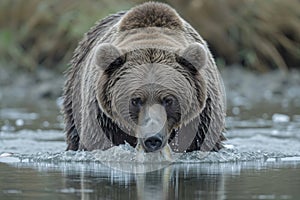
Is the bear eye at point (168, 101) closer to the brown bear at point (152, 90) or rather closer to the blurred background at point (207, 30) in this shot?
the brown bear at point (152, 90)

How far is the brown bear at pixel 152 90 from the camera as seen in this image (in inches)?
278

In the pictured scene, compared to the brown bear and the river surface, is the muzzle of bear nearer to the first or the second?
the brown bear

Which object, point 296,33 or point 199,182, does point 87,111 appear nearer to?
point 199,182

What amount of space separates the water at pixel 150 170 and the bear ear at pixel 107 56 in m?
0.69

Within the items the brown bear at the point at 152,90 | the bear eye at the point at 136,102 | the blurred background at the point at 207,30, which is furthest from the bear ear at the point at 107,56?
the blurred background at the point at 207,30

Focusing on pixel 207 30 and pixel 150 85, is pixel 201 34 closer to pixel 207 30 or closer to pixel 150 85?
pixel 207 30

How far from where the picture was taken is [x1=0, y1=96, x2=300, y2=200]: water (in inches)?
226

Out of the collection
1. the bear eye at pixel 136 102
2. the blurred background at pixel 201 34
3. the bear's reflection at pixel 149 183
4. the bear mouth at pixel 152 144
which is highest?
the blurred background at pixel 201 34

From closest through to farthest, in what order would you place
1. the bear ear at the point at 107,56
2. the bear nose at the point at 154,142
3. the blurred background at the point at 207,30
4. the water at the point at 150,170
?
the water at the point at 150,170
the bear nose at the point at 154,142
the bear ear at the point at 107,56
the blurred background at the point at 207,30

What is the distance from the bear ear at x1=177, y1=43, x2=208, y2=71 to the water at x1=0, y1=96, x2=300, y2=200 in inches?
29.6

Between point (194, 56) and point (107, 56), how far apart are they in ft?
2.20

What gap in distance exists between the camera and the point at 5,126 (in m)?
11.1

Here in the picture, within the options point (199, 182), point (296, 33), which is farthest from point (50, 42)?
point (199, 182)

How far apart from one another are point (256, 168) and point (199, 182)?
0.95 meters
